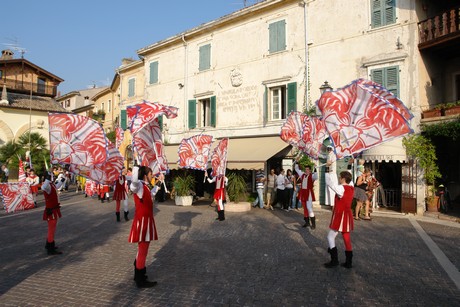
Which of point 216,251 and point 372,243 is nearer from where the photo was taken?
point 216,251

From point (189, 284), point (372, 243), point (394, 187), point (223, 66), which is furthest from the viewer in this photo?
point (223, 66)

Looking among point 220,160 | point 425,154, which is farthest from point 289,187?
point 425,154

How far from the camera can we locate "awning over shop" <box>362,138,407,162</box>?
42.9ft

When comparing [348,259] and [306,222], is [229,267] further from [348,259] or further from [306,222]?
[306,222]

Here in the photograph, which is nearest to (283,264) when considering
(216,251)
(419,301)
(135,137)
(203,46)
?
(216,251)

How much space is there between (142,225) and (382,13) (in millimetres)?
13436

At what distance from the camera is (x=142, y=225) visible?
215 inches

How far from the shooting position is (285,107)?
16.6 metres

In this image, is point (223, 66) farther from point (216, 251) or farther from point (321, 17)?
point (216, 251)

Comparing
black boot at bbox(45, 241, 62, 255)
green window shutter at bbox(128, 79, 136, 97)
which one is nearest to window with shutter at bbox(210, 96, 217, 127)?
green window shutter at bbox(128, 79, 136, 97)

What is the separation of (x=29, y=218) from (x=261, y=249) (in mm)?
9542

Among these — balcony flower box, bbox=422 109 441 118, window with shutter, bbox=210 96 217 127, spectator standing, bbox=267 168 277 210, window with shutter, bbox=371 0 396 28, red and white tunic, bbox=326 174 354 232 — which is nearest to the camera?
red and white tunic, bbox=326 174 354 232

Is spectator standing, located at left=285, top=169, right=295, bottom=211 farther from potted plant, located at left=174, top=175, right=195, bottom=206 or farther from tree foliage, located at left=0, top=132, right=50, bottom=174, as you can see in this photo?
tree foliage, located at left=0, top=132, right=50, bottom=174

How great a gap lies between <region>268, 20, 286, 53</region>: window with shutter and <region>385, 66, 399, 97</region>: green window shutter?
17.2 ft
